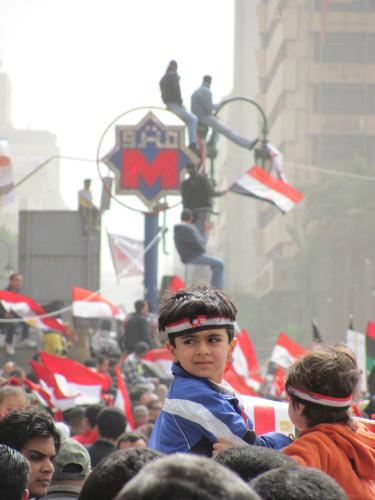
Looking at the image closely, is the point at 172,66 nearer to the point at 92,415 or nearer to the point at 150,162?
the point at 150,162

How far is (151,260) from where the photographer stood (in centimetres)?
2034

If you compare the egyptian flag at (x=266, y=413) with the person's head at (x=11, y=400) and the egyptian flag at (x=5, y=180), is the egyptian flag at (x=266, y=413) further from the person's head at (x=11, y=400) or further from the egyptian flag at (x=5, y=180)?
the egyptian flag at (x=5, y=180)

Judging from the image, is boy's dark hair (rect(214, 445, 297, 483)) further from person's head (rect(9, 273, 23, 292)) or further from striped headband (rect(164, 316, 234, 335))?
person's head (rect(9, 273, 23, 292))

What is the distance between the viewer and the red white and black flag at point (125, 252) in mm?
23586

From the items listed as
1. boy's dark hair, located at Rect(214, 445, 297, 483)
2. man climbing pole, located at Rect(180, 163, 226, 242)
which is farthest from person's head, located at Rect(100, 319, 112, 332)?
boy's dark hair, located at Rect(214, 445, 297, 483)

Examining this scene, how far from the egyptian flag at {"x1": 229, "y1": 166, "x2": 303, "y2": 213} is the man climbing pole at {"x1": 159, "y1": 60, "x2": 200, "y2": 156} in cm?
97

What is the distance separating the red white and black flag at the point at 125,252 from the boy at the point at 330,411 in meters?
19.3

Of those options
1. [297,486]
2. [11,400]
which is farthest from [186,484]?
[11,400]

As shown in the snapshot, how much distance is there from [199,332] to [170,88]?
13351 mm

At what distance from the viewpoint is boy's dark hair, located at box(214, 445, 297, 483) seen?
325 cm

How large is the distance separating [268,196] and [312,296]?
63248mm

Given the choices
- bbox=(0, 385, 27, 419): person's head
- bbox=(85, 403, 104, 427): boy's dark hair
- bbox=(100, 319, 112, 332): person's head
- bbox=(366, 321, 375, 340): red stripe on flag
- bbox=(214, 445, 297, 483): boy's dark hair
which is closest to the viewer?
bbox=(214, 445, 297, 483): boy's dark hair

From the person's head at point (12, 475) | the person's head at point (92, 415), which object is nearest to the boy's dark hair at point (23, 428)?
the person's head at point (12, 475)

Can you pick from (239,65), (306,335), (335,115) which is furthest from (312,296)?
(239,65)
